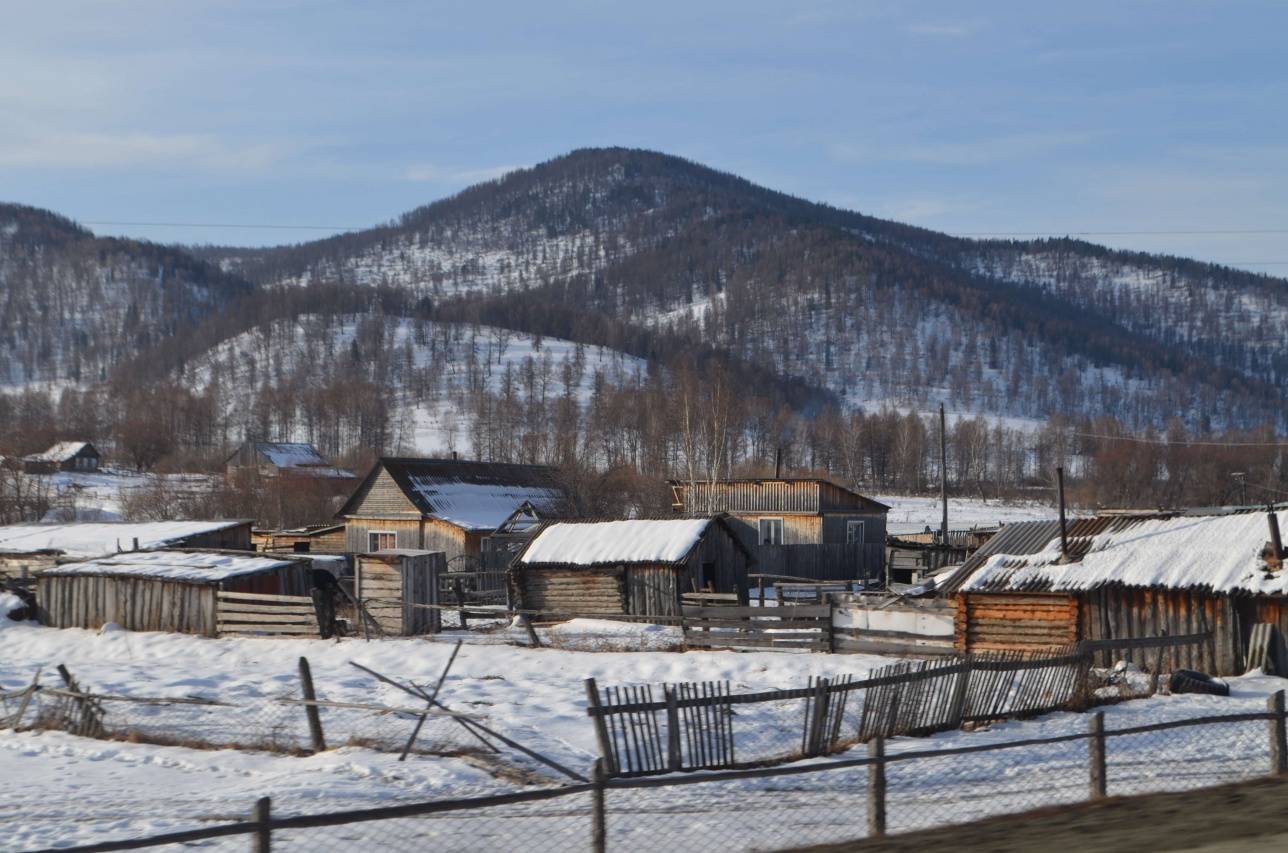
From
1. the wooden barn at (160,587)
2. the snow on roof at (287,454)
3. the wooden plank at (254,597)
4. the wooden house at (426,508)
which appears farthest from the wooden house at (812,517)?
the snow on roof at (287,454)

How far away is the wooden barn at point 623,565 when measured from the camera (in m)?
34.7

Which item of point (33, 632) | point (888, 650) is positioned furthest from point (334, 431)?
point (888, 650)

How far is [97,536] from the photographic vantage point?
146ft

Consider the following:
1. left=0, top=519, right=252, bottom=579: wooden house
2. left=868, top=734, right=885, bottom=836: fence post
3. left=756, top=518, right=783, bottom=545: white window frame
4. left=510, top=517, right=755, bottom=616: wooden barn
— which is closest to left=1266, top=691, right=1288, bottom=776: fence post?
left=868, top=734, right=885, bottom=836: fence post

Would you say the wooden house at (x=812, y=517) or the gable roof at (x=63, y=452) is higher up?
the gable roof at (x=63, y=452)

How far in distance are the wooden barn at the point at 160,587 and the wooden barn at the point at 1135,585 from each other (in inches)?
694

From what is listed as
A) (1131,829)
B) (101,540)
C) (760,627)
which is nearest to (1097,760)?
(1131,829)

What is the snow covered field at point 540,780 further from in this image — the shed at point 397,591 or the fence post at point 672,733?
the shed at point 397,591

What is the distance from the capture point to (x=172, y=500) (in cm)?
7362

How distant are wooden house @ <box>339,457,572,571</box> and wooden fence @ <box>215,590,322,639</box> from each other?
58.2 feet

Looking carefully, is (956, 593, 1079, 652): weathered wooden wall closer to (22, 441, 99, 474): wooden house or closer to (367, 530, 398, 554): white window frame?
(367, 530, 398, 554): white window frame

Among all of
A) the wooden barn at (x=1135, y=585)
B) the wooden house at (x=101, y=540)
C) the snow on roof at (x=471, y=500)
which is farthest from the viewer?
the snow on roof at (x=471, y=500)

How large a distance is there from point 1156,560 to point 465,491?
34.3 meters

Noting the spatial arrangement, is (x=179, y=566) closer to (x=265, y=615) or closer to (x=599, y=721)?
(x=265, y=615)
